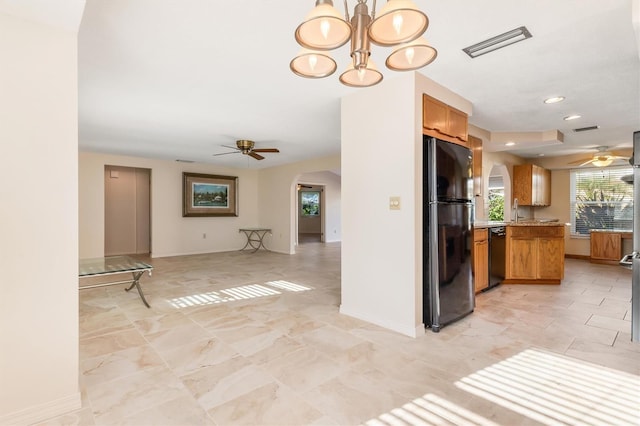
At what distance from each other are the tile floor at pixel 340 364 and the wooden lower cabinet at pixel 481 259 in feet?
0.74

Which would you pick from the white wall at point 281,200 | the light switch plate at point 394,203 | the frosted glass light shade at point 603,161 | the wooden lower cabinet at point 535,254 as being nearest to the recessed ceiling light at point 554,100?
the wooden lower cabinet at point 535,254

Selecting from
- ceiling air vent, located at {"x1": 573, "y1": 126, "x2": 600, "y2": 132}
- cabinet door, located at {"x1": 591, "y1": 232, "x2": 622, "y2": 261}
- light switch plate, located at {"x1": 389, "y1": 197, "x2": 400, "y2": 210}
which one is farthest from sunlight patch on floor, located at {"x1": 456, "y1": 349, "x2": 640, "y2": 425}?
cabinet door, located at {"x1": 591, "y1": 232, "x2": 622, "y2": 261}

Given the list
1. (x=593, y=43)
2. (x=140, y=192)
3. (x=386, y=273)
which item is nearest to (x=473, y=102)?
(x=593, y=43)

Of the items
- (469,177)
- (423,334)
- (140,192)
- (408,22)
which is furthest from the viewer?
(140,192)

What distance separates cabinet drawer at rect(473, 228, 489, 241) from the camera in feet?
12.6

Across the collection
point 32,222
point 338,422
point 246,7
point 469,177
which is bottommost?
point 338,422

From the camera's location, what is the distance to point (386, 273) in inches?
112

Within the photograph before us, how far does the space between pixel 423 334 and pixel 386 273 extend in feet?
1.93

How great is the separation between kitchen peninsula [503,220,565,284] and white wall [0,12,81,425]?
5025mm

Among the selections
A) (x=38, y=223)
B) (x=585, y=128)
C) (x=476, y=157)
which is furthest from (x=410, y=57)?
(x=585, y=128)

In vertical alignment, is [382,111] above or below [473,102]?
below

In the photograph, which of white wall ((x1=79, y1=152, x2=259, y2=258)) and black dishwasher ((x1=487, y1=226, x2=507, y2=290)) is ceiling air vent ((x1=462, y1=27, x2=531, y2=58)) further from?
white wall ((x1=79, y1=152, x2=259, y2=258))

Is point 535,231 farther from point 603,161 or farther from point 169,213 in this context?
point 169,213

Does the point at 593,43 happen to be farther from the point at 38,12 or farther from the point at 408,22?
the point at 38,12
